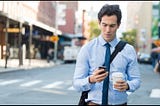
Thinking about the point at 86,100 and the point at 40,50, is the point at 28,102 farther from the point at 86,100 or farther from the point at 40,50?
Answer: the point at 40,50

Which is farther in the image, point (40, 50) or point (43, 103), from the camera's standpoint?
point (40, 50)

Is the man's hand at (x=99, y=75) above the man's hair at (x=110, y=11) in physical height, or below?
below

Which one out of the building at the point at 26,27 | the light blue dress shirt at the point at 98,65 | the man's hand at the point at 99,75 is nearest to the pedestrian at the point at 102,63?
the light blue dress shirt at the point at 98,65

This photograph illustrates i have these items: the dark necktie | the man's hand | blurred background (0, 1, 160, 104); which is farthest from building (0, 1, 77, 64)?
the man's hand

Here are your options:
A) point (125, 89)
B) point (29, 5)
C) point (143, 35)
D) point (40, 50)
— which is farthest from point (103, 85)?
point (143, 35)

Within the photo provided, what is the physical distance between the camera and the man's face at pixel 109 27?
14.7 ft

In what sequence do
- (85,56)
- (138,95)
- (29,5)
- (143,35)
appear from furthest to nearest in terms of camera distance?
1. (143,35)
2. (29,5)
3. (138,95)
4. (85,56)

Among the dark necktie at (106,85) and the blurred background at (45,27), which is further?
the blurred background at (45,27)

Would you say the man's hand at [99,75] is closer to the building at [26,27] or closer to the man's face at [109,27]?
the man's face at [109,27]

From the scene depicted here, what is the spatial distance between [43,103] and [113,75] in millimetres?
10490

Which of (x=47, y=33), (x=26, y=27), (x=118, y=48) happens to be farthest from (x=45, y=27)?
(x=118, y=48)

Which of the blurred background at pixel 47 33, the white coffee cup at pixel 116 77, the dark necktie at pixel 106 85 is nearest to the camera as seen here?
the white coffee cup at pixel 116 77

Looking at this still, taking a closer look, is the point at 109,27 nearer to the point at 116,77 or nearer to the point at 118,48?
the point at 118,48

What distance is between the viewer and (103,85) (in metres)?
4.45
